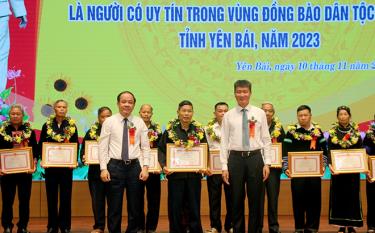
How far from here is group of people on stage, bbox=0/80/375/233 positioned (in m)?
5.32

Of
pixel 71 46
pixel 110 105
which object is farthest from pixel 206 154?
pixel 71 46

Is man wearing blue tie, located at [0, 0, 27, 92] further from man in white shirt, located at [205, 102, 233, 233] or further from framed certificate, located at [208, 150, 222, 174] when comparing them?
framed certificate, located at [208, 150, 222, 174]

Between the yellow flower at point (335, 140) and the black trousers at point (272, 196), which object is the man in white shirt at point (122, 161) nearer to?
the black trousers at point (272, 196)

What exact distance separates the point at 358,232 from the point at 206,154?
2.11m

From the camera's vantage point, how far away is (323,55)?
8.21 m

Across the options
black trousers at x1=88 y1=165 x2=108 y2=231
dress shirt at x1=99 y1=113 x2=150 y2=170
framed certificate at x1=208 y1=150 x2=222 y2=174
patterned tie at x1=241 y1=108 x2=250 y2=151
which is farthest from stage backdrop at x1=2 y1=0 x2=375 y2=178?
patterned tie at x1=241 y1=108 x2=250 y2=151

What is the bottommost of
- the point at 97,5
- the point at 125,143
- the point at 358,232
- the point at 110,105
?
the point at 358,232

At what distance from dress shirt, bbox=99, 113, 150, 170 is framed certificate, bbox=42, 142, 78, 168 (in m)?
1.16

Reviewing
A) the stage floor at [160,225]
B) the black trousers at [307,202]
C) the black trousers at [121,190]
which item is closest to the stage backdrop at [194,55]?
the stage floor at [160,225]

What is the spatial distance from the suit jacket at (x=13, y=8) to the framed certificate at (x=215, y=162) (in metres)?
3.49

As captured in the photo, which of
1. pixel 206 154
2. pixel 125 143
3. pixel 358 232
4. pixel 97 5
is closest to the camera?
pixel 125 143

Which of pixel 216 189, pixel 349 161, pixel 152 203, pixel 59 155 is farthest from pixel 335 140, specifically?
pixel 59 155

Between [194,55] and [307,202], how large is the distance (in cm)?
281

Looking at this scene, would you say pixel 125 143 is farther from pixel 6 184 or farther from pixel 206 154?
pixel 6 184
